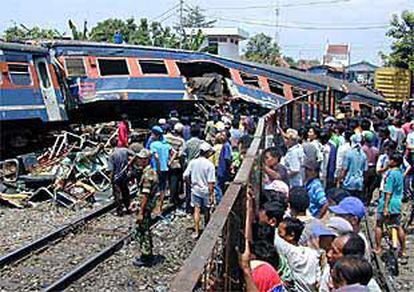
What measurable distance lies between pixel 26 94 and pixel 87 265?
9586mm

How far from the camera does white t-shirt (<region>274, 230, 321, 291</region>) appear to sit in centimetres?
474

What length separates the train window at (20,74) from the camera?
1773cm

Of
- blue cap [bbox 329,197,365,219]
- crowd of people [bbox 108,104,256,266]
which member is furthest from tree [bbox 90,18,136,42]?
blue cap [bbox 329,197,365,219]

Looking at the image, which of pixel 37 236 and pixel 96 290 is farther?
pixel 37 236

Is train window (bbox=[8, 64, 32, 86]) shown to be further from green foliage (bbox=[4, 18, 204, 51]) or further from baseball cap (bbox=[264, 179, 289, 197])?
green foliage (bbox=[4, 18, 204, 51])

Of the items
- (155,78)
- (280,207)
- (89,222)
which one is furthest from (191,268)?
(155,78)

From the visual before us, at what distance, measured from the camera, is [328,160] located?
1040 cm

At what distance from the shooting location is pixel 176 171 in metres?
13.1

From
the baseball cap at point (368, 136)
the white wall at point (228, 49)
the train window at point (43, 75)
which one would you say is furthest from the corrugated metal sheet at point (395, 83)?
the white wall at point (228, 49)

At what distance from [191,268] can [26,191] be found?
41.9ft

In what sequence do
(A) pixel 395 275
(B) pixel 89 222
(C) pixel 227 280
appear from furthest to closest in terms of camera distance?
(B) pixel 89 222, (A) pixel 395 275, (C) pixel 227 280

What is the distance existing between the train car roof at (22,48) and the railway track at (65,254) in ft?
21.8

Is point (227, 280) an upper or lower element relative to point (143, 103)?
upper

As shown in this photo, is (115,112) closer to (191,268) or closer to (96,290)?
(96,290)
